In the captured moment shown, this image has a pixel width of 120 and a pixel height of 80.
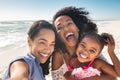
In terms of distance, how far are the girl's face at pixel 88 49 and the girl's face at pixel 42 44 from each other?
529mm

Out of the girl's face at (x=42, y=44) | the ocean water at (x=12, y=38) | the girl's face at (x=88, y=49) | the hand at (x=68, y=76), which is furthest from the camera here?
the ocean water at (x=12, y=38)

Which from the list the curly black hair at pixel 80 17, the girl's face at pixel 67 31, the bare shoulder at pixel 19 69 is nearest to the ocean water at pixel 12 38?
the curly black hair at pixel 80 17

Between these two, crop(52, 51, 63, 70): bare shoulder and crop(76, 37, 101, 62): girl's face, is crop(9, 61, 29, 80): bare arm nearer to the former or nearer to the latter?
crop(76, 37, 101, 62): girl's face

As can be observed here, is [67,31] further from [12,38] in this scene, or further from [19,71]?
[12,38]

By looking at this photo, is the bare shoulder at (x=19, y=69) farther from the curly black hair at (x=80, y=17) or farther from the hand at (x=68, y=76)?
the curly black hair at (x=80, y=17)

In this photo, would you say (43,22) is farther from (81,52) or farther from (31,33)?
(81,52)

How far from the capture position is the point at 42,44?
2.15 meters

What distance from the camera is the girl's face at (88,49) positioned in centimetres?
261

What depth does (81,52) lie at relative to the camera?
2631 mm

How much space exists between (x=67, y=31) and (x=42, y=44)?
0.71 meters

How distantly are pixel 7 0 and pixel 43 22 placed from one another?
14.2 metres

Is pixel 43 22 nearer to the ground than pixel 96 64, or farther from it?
farther from it

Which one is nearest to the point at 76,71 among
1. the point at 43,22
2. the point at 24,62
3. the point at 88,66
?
the point at 88,66

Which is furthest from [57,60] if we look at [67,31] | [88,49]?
[88,49]
